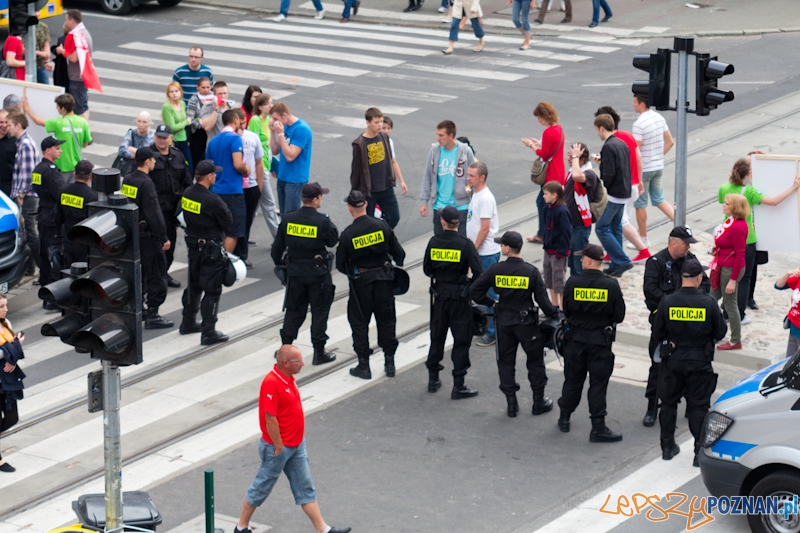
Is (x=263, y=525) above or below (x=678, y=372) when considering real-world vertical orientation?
below

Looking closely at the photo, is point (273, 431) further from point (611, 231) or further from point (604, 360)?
point (611, 231)

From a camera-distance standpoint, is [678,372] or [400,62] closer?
[678,372]

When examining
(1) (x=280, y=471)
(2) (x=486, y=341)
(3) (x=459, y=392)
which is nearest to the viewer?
(1) (x=280, y=471)

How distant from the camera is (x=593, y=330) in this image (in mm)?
9680

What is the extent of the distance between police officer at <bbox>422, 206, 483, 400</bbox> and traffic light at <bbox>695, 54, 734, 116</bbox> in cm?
262

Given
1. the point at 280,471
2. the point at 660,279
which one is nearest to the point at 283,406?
the point at 280,471

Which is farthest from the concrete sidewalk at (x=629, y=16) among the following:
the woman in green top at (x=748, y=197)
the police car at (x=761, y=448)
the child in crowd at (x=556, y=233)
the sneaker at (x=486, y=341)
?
the police car at (x=761, y=448)

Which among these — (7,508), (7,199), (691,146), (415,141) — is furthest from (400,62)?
(7,508)

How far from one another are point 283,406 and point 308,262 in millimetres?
3062

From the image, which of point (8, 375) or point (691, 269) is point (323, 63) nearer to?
point (8, 375)

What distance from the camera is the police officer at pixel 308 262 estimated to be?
10930 millimetres

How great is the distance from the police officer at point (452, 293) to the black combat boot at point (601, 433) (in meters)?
1.34

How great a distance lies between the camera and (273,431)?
8148 mm

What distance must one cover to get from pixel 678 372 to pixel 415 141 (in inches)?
392
